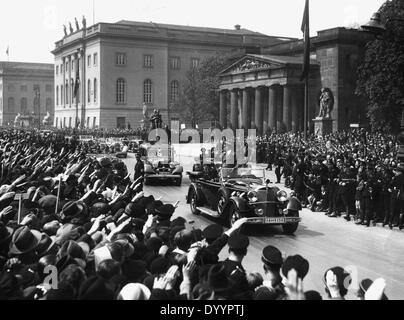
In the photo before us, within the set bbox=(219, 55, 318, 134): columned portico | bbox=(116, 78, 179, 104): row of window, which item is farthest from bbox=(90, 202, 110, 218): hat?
bbox=(116, 78, 179, 104): row of window

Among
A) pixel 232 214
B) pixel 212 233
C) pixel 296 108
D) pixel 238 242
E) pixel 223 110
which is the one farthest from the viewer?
pixel 223 110

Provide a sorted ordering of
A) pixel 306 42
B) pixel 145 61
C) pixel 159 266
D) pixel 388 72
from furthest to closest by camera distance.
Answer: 1. pixel 145 61
2. pixel 388 72
3. pixel 306 42
4. pixel 159 266

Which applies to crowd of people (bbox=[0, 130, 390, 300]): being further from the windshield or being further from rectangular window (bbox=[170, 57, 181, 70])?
rectangular window (bbox=[170, 57, 181, 70])

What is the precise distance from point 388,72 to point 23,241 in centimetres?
3911

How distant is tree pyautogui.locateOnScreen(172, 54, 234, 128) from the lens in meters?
74.1

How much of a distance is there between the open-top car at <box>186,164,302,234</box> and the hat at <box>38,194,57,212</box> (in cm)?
602

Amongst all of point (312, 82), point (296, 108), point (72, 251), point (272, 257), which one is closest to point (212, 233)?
point (272, 257)

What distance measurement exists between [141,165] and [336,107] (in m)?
39.8

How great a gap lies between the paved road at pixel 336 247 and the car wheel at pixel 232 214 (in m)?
0.56

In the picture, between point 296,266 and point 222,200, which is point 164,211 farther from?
point 222,200

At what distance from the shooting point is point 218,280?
183 inches

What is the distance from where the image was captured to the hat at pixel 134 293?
14.3 feet

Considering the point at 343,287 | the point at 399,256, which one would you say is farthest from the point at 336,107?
the point at 343,287
